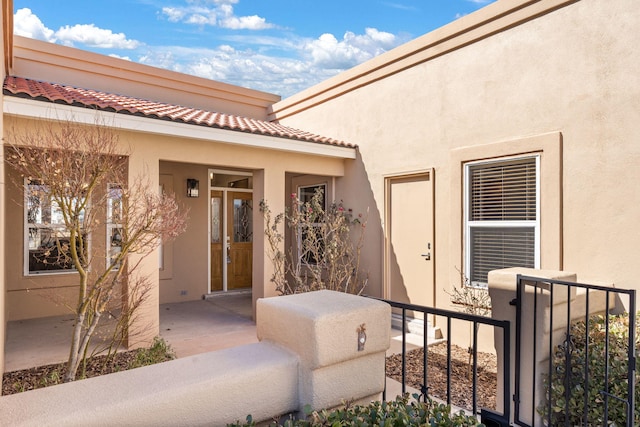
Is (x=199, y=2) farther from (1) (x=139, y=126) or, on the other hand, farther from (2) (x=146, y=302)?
(2) (x=146, y=302)

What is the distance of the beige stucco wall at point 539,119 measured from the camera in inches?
181

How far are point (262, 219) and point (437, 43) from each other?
414cm

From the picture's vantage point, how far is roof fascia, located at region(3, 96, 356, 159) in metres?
4.80

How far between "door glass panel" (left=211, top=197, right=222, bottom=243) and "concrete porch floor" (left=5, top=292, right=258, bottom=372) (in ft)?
5.70

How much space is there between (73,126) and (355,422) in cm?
487

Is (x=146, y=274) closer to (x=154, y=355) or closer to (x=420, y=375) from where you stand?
(x=154, y=355)

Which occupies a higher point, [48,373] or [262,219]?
[262,219]

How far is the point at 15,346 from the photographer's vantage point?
18.7 feet

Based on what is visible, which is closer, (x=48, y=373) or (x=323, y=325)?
(x=323, y=325)

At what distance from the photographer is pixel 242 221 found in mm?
10086

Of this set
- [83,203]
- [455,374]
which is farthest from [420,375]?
[83,203]

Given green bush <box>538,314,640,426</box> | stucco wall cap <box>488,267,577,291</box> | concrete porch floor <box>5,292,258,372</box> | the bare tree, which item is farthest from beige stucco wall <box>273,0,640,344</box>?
the bare tree

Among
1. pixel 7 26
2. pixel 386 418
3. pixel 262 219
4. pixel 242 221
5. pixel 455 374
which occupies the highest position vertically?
pixel 7 26

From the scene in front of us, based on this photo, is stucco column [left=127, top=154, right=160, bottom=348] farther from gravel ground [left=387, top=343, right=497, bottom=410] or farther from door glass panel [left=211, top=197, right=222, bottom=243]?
door glass panel [left=211, top=197, right=222, bottom=243]
